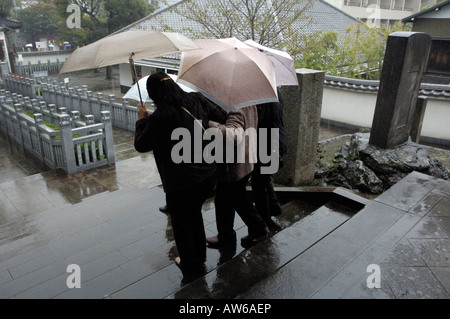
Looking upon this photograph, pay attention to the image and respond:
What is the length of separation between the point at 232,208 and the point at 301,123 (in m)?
2.04

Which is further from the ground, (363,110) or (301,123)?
(301,123)

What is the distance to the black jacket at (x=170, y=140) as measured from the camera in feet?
Result: 8.61

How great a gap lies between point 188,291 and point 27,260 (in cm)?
212

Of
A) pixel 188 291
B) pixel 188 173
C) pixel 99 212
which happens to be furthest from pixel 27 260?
pixel 188 173

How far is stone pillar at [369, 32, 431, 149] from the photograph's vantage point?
5.70 metres

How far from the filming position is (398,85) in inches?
229

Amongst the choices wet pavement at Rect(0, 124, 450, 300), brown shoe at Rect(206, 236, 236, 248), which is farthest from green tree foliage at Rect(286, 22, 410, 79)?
brown shoe at Rect(206, 236, 236, 248)

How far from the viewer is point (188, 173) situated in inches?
109

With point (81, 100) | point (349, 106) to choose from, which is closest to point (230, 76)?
point (349, 106)

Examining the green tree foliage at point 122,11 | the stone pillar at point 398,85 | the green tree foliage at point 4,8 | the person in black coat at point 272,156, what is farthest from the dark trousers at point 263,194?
the green tree foliage at point 4,8

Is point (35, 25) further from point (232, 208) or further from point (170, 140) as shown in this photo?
point (170, 140)


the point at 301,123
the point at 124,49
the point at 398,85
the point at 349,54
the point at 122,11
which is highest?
the point at 122,11

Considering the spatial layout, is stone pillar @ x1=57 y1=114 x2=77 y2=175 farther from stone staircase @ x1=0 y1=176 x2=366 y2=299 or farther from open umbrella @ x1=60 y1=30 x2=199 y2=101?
open umbrella @ x1=60 y1=30 x2=199 y2=101

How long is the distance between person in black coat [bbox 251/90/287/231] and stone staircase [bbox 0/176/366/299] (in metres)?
0.31
